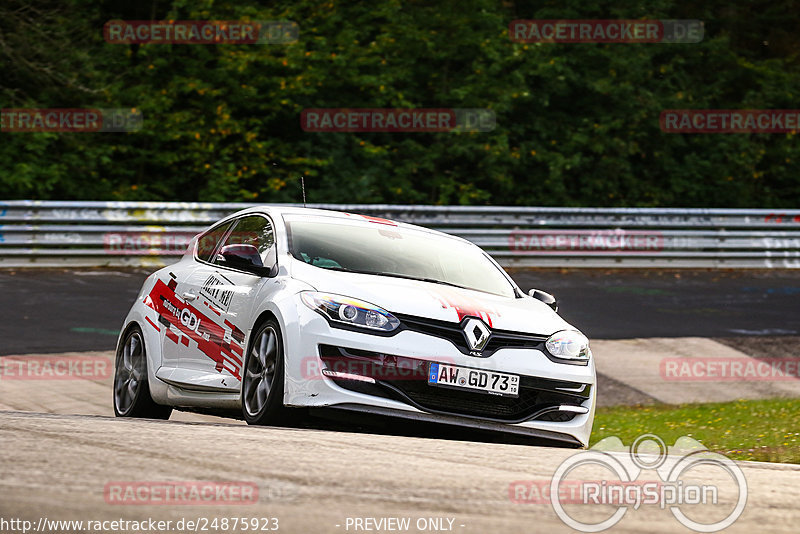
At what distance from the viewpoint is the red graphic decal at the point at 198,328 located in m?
7.91

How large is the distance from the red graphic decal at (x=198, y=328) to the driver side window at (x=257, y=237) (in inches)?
16.3

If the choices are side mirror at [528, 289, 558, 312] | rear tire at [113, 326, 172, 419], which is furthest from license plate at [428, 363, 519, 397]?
rear tire at [113, 326, 172, 419]

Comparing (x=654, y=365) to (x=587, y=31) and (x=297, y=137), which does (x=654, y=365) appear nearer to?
(x=297, y=137)

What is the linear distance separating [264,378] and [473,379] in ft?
3.96

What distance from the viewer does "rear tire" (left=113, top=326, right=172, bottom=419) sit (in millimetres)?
9078

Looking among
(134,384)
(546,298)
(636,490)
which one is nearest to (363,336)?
(546,298)

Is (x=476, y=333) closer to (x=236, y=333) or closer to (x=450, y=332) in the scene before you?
(x=450, y=332)

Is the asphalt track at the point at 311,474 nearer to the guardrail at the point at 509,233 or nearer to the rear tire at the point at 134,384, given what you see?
the rear tire at the point at 134,384

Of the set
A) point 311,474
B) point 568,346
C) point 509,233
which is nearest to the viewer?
point 311,474

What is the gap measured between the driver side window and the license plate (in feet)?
4.66

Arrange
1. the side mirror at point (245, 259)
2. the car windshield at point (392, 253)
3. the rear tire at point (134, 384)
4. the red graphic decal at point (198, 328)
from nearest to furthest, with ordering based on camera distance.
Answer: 1. the side mirror at point (245, 259)
2. the red graphic decal at point (198, 328)
3. the car windshield at point (392, 253)
4. the rear tire at point (134, 384)

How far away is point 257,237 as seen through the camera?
8.62 m

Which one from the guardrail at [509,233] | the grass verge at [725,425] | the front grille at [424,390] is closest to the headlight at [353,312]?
the front grille at [424,390]

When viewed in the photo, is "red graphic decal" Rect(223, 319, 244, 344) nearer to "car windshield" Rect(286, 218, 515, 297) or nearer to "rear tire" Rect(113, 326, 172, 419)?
"car windshield" Rect(286, 218, 515, 297)
